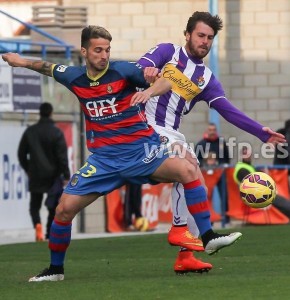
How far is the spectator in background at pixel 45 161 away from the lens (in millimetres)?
19203

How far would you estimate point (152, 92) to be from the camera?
33.3 feet

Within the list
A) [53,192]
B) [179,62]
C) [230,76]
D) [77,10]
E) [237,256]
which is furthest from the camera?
[230,76]

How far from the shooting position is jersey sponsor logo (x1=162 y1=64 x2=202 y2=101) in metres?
11.5

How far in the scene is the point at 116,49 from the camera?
101 ft

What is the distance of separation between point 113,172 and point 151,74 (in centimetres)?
88

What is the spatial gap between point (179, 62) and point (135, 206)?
11.3 meters

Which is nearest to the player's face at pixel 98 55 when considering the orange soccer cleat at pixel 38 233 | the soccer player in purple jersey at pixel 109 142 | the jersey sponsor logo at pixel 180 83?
the soccer player in purple jersey at pixel 109 142

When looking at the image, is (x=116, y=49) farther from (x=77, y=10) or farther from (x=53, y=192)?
(x=53, y=192)

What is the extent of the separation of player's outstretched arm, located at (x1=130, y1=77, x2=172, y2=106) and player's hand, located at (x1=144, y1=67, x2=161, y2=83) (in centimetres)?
4

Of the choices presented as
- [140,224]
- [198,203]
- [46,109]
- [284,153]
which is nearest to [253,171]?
[284,153]

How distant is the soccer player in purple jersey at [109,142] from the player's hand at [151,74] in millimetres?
102

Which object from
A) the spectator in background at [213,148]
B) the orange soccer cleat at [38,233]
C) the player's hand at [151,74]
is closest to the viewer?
the player's hand at [151,74]

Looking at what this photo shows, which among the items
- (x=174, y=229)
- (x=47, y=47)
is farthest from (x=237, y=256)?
(x=47, y=47)

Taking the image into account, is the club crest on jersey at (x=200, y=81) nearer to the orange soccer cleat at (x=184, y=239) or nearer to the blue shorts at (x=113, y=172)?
the blue shorts at (x=113, y=172)
